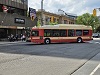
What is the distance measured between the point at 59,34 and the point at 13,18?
21138 mm

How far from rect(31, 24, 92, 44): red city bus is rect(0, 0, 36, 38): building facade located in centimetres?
1734

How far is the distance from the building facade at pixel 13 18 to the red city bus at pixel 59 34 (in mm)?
17340

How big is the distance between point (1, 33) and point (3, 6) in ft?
19.1

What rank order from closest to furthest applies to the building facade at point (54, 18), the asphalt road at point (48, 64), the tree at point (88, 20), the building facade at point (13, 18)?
1. the asphalt road at point (48, 64)
2. the building facade at point (13, 18)
3. the building facade at point (54, 18)
4. the tree at point (88, 20)

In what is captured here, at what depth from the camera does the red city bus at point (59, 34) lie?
31.2 m

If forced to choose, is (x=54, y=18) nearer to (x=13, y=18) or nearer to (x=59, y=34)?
(x=13, y=18)

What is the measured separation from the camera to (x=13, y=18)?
2002 inches

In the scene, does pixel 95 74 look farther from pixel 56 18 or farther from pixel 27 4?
pixel 56 18

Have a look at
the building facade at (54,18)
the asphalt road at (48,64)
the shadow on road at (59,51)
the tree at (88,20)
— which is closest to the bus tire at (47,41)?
the shadow on road at (59,51)

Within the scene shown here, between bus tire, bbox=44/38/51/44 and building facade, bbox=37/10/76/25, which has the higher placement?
building facade, bbox=37/10/76/25

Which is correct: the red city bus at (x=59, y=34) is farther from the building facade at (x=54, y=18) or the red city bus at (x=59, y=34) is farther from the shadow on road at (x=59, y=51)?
the building facade at (x=54, y=18)

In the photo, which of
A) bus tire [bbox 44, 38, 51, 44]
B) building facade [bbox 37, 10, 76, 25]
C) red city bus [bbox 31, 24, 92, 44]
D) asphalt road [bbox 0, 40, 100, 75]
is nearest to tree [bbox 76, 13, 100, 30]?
building facade [bbox 37, 10, 76, 25]

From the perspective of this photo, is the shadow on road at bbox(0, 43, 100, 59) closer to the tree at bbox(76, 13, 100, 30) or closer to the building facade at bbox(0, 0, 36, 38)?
the building facade at bbox(0, 0, 36, 38)

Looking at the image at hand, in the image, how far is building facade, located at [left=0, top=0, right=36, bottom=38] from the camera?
157 ft
